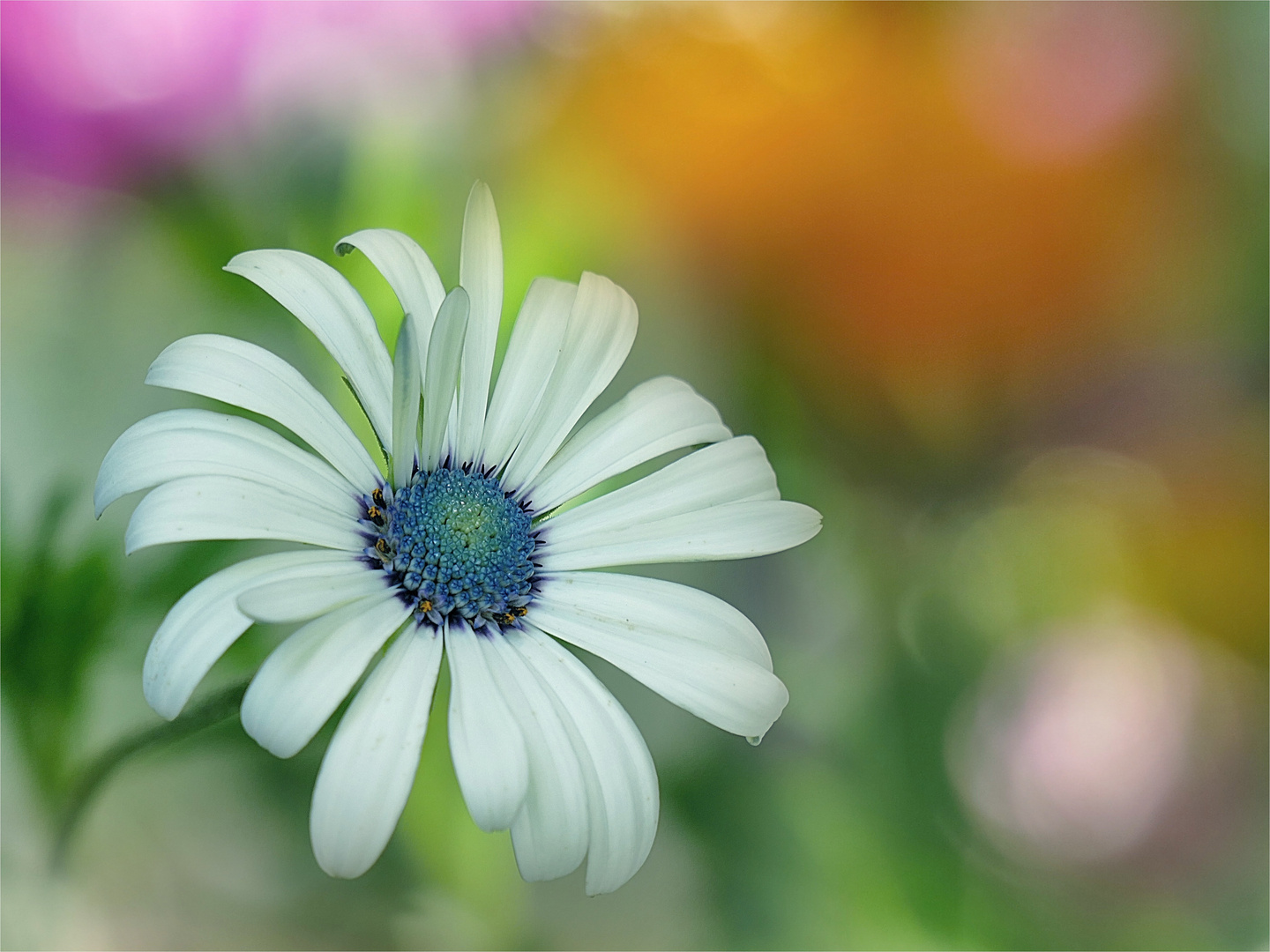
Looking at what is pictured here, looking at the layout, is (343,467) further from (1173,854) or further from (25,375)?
(1173,854)

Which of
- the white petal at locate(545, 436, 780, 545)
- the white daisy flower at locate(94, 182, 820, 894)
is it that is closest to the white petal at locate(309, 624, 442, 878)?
the white daisy flower at locate(94, 182, 820, 894)

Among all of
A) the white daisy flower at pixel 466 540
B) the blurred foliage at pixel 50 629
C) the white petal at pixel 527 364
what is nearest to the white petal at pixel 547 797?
the white daisy flower at pixel 466 540

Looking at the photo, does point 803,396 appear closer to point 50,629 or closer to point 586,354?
point 586,354

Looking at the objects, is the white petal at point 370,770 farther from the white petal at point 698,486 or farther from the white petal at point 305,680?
the white petal at point 698,486

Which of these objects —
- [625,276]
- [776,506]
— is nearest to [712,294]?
[625,276]

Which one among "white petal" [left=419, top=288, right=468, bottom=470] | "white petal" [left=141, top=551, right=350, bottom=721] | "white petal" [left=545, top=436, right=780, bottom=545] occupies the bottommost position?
"white petal" [left=141, top=551, right=350, bottom=721]

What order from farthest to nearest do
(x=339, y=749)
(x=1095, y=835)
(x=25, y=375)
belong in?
(x=1095, y=835) → (x=25, y=375) → (x=339, y=749)

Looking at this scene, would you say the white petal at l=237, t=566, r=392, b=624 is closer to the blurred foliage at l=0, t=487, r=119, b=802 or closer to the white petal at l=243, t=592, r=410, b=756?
the white petal at l=243, t=592, r=410, b=756
